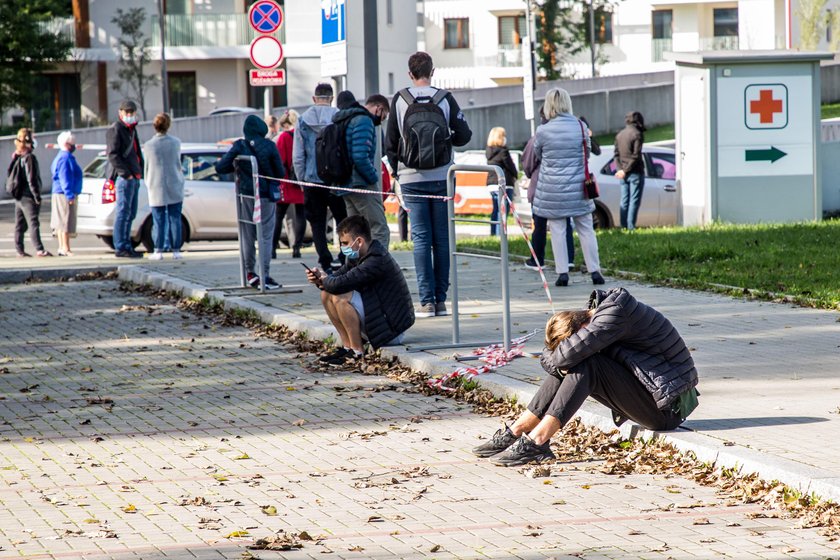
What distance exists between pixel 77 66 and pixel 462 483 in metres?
51.8

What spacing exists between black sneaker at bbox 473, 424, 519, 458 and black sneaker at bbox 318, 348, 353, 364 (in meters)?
3.11

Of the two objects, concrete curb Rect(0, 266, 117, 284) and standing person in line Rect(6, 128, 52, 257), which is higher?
standing person in line Rect(6, 128, 52, 257)

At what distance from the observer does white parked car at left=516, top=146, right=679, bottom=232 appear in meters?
21.7

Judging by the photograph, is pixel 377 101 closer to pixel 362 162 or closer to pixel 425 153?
pixel 362 162

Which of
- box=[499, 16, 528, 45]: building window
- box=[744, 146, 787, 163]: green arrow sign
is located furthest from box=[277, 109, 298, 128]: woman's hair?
box=[499, 16, 528, 45]: building window

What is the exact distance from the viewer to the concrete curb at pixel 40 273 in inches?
674

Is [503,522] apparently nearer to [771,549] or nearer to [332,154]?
[771,549]

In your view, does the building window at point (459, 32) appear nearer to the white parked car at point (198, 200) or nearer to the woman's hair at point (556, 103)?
the white parked car at point (198, 200)

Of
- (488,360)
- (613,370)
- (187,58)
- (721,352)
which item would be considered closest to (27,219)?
(488,360)

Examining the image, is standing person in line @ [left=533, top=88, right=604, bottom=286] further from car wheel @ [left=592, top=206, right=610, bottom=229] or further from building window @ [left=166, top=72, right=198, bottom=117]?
building window @ [left=166, top=72, right=198, bottom=117]

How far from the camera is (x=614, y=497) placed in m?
6.18

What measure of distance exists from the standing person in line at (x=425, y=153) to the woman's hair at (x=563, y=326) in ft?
14.1

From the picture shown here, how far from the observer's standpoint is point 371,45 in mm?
13305

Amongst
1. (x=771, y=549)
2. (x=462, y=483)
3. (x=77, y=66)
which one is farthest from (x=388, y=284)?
(x=77, y=66)
